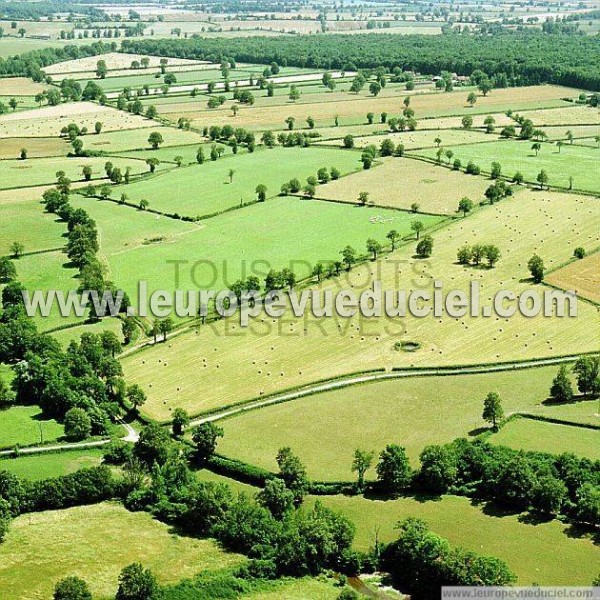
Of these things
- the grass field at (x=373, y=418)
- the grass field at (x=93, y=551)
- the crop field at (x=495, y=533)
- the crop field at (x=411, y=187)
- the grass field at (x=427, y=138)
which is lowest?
the grass field at (x=93, y=551)

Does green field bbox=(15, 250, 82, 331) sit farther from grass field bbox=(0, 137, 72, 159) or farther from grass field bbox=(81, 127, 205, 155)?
grass field bbox=(0, 137, 72, 159)

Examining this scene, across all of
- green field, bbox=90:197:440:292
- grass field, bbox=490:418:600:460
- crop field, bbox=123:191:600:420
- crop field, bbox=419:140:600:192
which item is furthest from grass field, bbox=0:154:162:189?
grass field, bbox=490:418:600:460

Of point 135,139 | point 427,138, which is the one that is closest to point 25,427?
point 135,139

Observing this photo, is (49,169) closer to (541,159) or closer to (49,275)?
(49,275)

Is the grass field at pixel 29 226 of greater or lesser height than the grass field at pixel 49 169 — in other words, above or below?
below

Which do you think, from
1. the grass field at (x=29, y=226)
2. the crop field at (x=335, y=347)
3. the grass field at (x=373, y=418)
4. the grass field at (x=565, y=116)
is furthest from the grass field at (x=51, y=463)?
the grass field at (x=565, y=116)

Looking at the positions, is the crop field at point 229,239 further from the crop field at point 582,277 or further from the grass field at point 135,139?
the grass field at point 135,139
